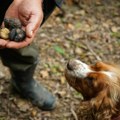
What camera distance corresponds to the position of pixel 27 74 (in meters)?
3.86

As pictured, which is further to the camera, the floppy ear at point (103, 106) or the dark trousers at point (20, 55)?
the dark trousers at point (20, 55)

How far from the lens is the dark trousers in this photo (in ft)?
10.8

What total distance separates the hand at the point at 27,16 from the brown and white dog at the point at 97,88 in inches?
25.7

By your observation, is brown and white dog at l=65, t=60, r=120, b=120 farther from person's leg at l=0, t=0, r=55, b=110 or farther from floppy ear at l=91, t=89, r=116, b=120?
person's leg at l=0, t=0, r=55, b=110

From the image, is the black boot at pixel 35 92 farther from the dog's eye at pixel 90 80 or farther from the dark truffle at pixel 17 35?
the dark truffle at pixel 17 35

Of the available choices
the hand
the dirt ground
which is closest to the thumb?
the hand

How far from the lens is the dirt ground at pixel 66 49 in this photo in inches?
159

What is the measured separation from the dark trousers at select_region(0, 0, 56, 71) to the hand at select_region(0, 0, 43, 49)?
10 centimetres

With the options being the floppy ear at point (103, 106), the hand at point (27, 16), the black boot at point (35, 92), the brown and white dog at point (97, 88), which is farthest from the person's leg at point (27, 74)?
the floppy ear at point (103, 106)

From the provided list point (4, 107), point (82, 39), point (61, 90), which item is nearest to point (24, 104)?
point (4, 107)

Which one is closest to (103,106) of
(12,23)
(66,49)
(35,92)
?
(12,23)

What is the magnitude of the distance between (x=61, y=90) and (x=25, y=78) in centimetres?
58

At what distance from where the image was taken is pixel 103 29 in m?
5.40

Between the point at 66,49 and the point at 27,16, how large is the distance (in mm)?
1886
